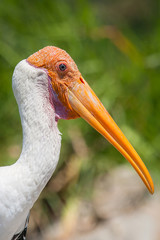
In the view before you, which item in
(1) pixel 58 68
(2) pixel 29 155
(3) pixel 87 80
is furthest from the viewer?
(3) pixel 87 80

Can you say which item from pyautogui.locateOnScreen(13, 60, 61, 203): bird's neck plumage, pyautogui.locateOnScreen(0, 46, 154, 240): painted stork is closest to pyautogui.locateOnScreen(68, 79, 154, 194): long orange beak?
pyautogui.locateOnScreen(0, 46, 154, 240): painted stork

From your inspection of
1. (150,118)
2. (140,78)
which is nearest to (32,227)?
(150,118)

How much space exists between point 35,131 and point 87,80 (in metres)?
2.62

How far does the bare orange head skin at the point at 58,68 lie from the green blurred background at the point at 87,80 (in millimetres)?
2026

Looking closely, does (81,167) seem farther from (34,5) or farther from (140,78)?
(34,5)

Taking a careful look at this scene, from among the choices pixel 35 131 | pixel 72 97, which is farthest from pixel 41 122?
pixel 72 97

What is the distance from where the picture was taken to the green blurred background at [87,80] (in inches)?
157

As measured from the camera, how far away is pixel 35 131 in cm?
174

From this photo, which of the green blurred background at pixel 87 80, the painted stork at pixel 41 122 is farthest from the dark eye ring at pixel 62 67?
the green blurred background at pixel 87 80

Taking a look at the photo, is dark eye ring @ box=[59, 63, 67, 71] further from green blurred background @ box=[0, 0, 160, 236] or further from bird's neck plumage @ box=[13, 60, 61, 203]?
green blurred background @ box=[0, 0, 160, 236]

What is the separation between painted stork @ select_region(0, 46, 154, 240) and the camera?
1.72 m

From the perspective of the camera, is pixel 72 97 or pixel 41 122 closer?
pixel 41 122

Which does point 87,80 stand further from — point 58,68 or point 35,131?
point 35,131

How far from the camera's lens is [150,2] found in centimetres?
950
